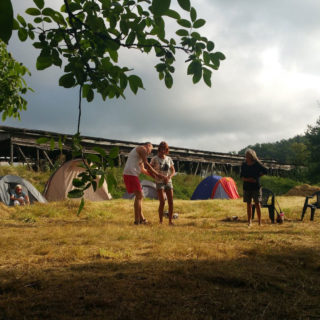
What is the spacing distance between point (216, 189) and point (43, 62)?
13.0 meters

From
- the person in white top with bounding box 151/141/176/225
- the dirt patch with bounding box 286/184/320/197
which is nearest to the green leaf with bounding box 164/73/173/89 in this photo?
the person in white top with bounding box 151/141/176/225

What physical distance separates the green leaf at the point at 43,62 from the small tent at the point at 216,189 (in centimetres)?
1299

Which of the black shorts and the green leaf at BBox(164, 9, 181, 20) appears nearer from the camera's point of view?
the green leaf at BBox(164, 9, 181, 20)

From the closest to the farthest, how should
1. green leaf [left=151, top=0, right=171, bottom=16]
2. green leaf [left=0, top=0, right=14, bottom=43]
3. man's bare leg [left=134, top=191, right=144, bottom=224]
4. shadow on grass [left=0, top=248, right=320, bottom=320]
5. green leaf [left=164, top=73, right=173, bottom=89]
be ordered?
green leaf [left=0, top=0, right=14, bottom=43] < green leaf [left=151, top=0, right=171, bottom=16] < shadow on grass [left=0, top=248, right=320, bottom=320] < green leaf [left=164, top=73, right=173, bottom=89] < man's bare leg [left=134, top=191, right=144, bottom=224]

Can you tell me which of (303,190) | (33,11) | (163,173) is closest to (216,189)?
(303,190)

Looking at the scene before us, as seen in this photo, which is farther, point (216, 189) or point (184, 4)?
point (216, 189)

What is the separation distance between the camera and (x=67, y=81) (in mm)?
1734

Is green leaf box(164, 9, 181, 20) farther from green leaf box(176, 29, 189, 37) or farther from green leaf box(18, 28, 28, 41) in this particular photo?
green leaf box(18, 28, 28, 41)

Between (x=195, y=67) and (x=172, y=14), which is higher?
(x=172, y=14)

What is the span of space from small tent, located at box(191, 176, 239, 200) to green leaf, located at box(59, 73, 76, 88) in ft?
42.6

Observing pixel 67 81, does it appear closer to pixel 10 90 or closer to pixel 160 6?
pixel 160 6

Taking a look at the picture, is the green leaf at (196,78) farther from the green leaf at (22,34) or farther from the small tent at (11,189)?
the small tent at (11,189)

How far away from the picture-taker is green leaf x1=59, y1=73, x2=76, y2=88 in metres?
1.71

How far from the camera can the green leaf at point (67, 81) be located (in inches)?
67.4
